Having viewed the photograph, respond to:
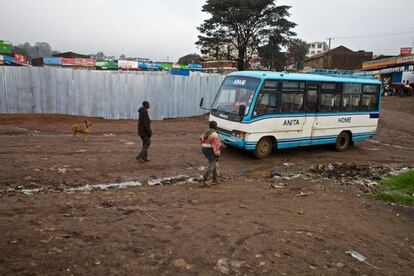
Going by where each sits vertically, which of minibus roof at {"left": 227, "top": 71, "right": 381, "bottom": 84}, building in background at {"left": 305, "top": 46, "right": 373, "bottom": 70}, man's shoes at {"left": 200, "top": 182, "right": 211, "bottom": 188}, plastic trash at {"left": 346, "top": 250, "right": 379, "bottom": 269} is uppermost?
building in background at {"left": 305, "top": 46, "right": 373, "bottom": 70}

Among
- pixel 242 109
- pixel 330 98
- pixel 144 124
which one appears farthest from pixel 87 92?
pixel 330 98

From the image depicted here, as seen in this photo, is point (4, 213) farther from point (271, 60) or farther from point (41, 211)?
point (271, 60)

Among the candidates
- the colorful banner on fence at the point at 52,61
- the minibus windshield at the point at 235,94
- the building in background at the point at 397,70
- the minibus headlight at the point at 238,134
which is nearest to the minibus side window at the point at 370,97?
the minibus windshield at the point at 235,94

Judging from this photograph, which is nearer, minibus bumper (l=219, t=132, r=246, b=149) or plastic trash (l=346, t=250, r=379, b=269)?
plastic trash (l=346, t=250, r=379, b=269)

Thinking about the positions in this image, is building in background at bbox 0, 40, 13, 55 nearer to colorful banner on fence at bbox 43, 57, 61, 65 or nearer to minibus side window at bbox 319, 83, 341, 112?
colorful banner on fence at bbox 43, 57, 61, 65

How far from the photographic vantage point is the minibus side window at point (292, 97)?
1045cm

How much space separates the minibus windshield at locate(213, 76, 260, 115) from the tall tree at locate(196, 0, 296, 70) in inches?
1025

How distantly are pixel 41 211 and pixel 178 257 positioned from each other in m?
2.71

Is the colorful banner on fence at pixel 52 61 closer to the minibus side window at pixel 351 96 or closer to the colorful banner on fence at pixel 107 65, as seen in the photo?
the colorful banner on fence at pixel 107 65

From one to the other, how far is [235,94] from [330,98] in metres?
3.74

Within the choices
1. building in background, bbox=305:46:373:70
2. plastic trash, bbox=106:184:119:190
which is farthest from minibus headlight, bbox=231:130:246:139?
building in background, bbox=305:46:373:70

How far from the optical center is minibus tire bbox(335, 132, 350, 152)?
12.5 metres

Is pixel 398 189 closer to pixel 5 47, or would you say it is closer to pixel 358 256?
pixel 358 256

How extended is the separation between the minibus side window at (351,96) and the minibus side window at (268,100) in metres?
3.40
